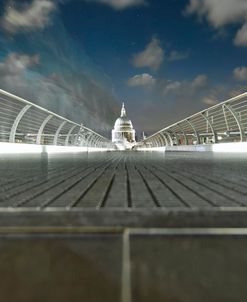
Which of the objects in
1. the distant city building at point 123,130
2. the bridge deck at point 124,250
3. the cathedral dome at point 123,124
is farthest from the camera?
the cathedral dome at point 123,124

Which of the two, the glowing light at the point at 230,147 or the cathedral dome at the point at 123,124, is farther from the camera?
the cathedral dome at the point at 123,124

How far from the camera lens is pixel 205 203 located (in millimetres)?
1803

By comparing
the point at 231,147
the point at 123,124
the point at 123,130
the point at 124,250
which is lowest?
the point at 124,250

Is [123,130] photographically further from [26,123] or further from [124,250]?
[124,250]

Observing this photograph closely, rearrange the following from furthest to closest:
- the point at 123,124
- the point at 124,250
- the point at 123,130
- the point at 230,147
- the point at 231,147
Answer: the point at 123,124 < the point at 123,130 < the point at 230,147 < the point at 231,147 < the point at 124,250

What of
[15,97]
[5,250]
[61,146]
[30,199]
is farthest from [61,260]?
[61,146]

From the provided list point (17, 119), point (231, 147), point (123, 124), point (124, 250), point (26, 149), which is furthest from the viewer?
point (123, 124)

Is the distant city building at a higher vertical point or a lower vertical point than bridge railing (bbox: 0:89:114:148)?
higher

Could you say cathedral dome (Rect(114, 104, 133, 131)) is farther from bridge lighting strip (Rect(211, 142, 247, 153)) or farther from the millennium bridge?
the millennium bridge

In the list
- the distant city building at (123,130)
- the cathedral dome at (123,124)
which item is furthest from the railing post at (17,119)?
the cathedral dome at (123,124)

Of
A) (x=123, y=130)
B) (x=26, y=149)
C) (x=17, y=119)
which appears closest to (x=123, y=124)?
(x=123, y=130)

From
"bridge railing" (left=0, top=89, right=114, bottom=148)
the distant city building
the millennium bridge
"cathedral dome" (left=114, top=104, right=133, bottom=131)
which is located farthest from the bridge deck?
"cathedral dome" (left=114, top=104, right=133, bottom=131)

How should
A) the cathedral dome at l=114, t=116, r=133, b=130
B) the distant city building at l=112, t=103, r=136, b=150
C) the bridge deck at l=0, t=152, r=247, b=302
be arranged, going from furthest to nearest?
1. the cathedral dome at l=114, t=116, r=133, b=130
2. the distant city building at l=112, t=103, r=136, b=150
3. the bridge deck at l=0, t=152, r=247, b=302

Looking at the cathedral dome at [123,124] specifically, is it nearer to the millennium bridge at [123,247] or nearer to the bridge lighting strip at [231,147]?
the bridge lighting strip at [231,147]
